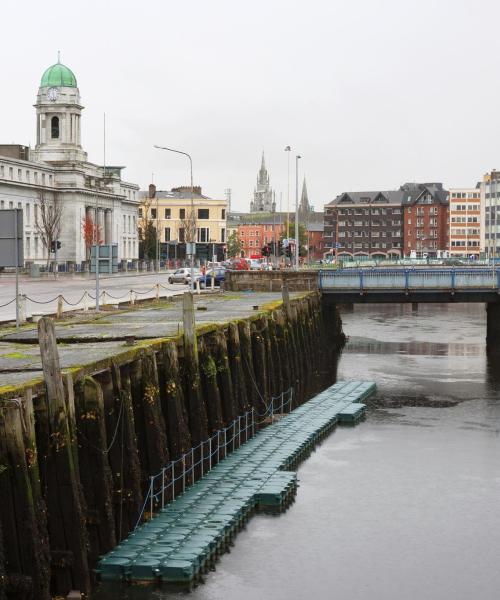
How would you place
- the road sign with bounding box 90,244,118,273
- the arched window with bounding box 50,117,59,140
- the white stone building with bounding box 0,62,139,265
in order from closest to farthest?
the road sign with bounding box 90,244,118,273 < the white stone building with bounding box 0,62,139,265 < the arched window with bounding box 50,117,59,140

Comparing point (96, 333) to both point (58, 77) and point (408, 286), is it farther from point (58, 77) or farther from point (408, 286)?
point (58, 77)

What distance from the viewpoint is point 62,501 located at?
21500 millimetres

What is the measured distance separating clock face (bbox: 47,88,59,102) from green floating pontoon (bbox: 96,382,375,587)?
121418mm

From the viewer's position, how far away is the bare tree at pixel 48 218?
14262cm

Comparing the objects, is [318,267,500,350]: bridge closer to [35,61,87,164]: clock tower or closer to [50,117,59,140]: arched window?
[35,61,87,164]: clock tower

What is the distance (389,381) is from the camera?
57969mm

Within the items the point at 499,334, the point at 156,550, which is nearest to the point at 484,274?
the point at 499,334

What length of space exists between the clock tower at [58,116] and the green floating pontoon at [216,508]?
121387 millimetres

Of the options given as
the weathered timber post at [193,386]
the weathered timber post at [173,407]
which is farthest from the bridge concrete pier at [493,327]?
the weathered timber post at [173,407]

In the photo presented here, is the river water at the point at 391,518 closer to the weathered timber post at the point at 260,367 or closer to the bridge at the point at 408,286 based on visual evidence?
the weathered timber post at the point at 260,367

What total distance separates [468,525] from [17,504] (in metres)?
13.9

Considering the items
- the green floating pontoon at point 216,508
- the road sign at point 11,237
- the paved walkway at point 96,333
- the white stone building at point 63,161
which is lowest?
the green floating pontoon at point 216,508

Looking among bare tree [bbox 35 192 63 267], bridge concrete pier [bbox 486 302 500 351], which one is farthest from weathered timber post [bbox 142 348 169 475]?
bare tree [bbox 35 192 63 267]

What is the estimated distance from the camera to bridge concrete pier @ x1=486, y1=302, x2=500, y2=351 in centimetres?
7406
